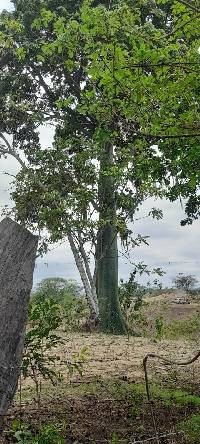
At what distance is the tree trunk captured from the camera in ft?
59.3

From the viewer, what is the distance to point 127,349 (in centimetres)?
1219

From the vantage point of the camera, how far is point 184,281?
38281 mm

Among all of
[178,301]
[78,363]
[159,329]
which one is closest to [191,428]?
[78,363]

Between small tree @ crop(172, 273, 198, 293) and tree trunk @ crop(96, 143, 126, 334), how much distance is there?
61.9ft

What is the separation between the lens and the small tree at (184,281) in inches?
1487

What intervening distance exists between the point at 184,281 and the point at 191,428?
109 ft

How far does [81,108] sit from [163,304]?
68.7 ft

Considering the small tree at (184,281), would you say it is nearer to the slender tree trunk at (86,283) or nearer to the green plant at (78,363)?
the slender tree trunk at (86,283)

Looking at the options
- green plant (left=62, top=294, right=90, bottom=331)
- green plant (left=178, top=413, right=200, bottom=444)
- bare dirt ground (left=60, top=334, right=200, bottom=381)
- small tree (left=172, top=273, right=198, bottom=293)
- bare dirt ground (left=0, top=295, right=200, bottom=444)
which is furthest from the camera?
small tree (left=172, top=273, right=198, bottom=293)

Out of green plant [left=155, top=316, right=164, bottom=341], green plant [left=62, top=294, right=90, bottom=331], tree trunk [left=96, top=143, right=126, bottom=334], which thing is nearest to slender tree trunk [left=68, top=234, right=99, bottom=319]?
tree trunk [left=96, top=143, right=126, bottom=334]

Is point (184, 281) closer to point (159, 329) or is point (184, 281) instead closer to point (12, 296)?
point (159, 329)

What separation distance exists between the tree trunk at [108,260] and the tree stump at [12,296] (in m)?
13.7

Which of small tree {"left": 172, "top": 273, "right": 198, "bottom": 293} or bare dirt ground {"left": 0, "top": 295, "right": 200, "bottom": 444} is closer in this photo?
bare dirt ground {"left": 0, "top": 295, "right": 200, "bottom": 444}

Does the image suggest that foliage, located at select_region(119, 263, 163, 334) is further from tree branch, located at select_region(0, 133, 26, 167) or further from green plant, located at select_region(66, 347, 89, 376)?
green plant, located at select_region(66, 347, 89, 376)
